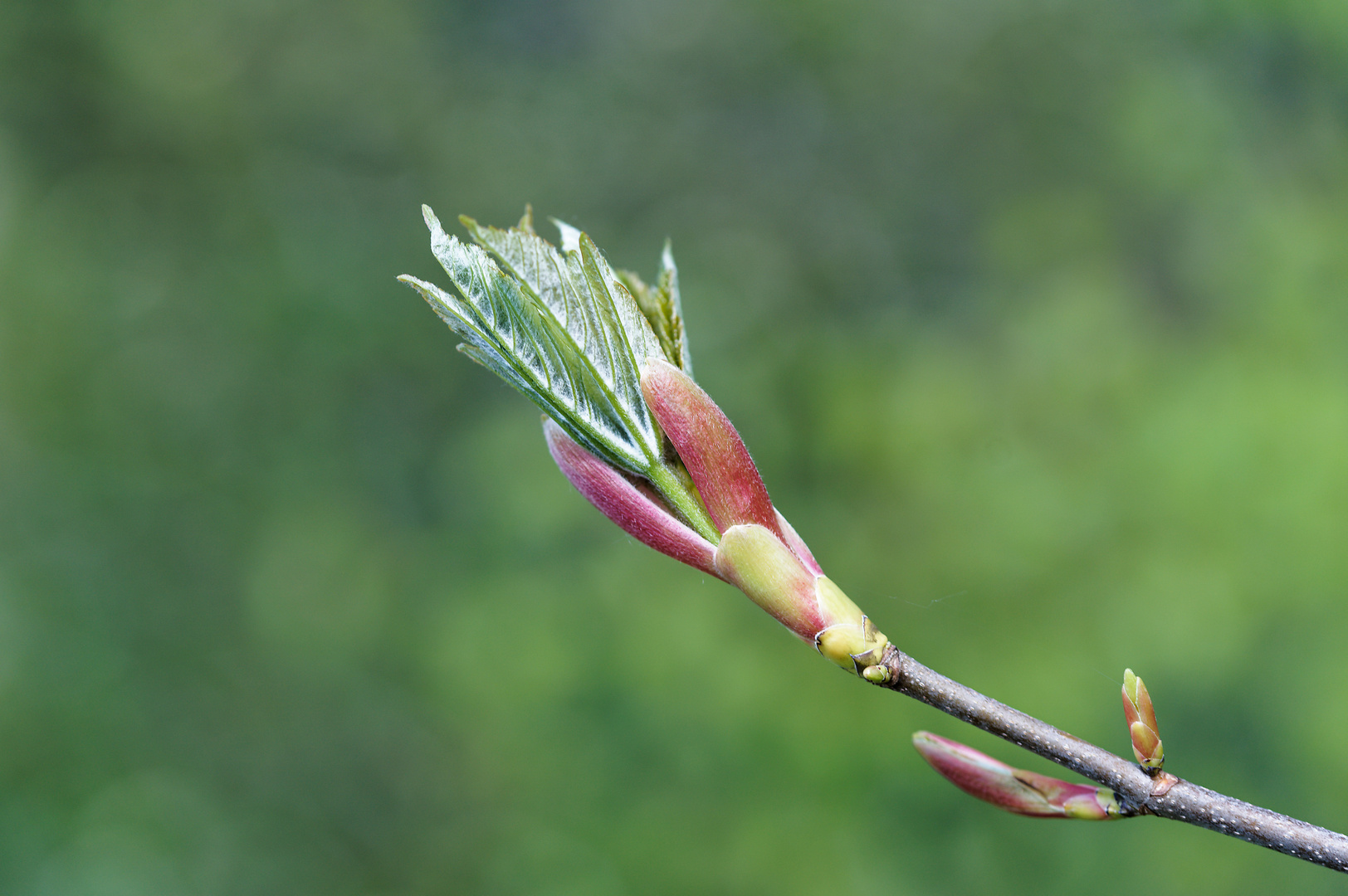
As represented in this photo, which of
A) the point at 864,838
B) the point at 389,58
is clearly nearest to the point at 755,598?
the point at 864,838

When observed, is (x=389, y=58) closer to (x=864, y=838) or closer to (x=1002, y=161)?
(x=1002, y=161)

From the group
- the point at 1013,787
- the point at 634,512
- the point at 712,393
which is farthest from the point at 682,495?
the point at 712,393

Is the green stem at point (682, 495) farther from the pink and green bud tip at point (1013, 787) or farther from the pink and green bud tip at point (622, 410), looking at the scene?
the pink and green bud tip at point (1013, 787)

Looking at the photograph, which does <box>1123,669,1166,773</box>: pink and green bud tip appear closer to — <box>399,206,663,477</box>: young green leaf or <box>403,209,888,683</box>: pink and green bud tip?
<box>403,209,888,683</box>: pink and green bud tip

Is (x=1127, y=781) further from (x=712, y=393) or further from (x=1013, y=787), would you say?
(x=712, y=393)

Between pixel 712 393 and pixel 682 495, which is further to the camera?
pixel 712 393

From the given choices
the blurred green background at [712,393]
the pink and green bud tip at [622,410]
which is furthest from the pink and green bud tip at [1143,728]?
the blurred green background at [712,393]

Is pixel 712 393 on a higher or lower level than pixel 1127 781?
higher
